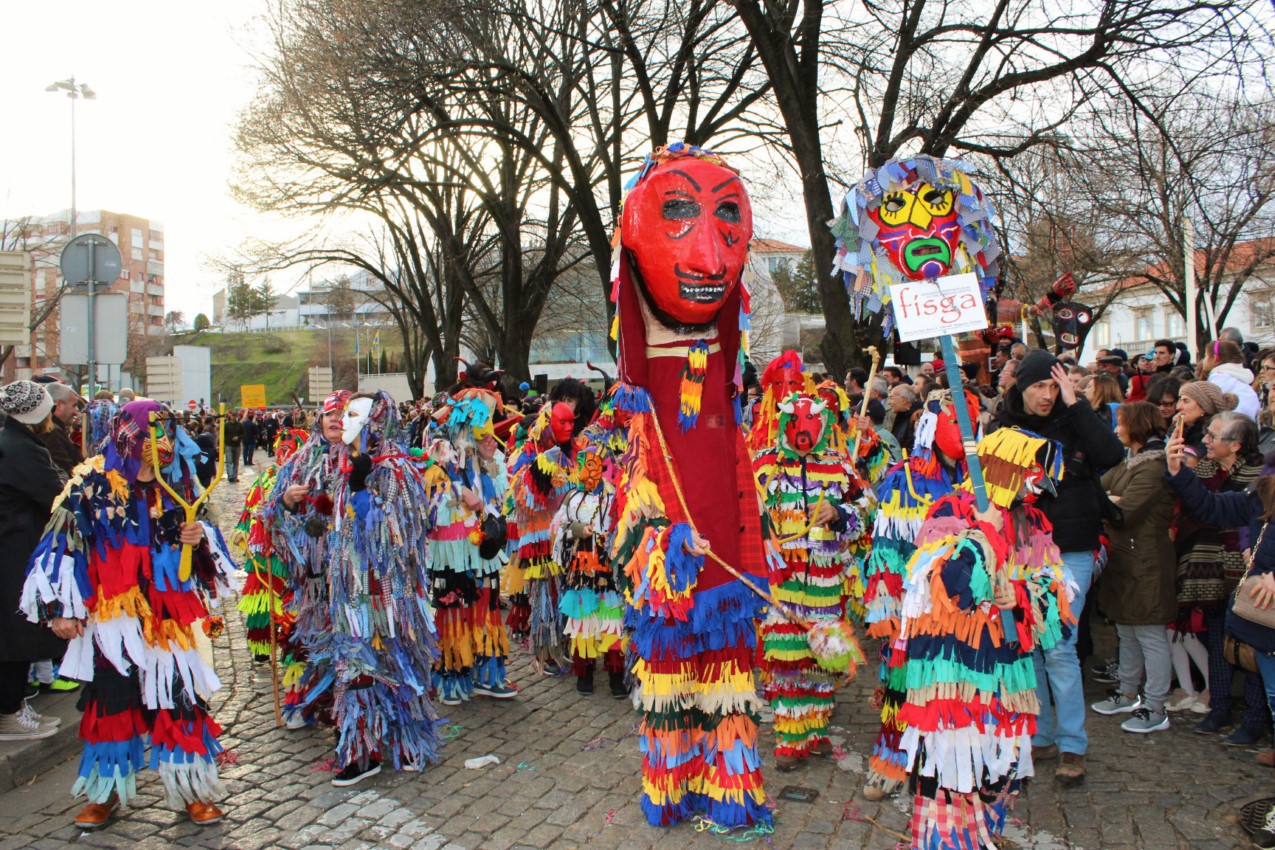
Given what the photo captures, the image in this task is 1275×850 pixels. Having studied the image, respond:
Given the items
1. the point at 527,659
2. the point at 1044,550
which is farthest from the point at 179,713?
the point at 1044,550

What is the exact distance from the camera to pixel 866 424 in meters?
5.41

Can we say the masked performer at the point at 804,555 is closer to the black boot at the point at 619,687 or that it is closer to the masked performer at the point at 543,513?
the black boot at the point at 619,687

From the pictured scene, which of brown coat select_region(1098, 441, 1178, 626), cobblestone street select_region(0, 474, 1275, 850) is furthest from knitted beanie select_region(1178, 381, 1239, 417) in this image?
cobblestone street select_region(0, 474, 1275, 850)

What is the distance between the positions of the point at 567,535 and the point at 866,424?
211 cm

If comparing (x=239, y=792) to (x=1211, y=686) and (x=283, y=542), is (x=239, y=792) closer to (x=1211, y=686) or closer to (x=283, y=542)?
(x=283, y=542)

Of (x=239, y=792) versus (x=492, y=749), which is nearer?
(x=239, y=792)

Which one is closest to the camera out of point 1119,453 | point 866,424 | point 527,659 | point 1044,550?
point 1044,550

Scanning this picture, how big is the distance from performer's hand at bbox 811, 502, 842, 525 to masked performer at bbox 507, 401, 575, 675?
2.00 metres

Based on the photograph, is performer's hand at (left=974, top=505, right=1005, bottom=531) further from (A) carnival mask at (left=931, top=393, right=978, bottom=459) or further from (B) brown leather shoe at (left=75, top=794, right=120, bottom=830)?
(B) brown leather shoe at (left=75, top=794, right=120, bottom=830)

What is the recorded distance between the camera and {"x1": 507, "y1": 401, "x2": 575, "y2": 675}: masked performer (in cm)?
605

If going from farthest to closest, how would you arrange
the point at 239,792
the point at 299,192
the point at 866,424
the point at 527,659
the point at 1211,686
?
the point at 299,192
the point at 527,659
the point at 866,424
the point at 1211,686
the point at 239,792

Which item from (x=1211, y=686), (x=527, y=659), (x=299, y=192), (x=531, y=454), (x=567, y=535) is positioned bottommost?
(x=527, y=659)

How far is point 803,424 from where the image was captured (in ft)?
15.5

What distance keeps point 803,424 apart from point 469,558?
2.33 m
